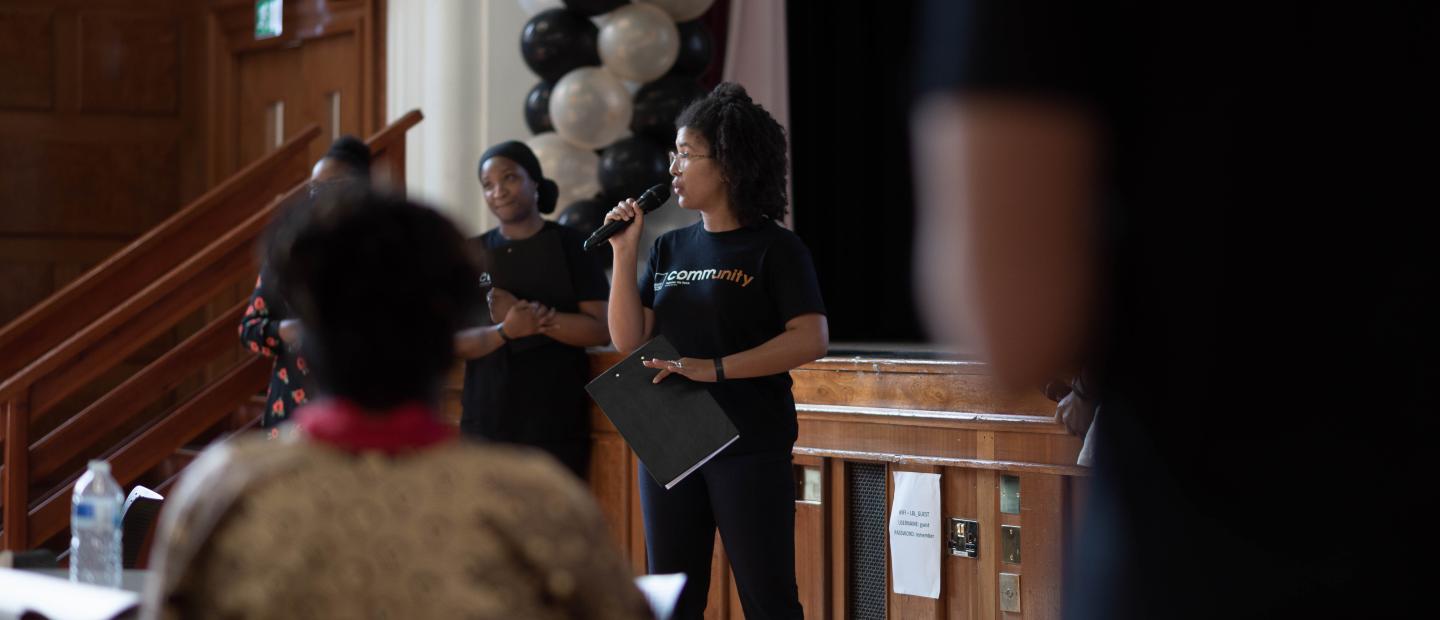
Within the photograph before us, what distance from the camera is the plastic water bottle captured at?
2221 mm

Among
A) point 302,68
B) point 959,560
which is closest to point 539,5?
point 302,68

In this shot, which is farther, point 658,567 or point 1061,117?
point 658,567

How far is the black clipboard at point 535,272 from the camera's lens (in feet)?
12.8

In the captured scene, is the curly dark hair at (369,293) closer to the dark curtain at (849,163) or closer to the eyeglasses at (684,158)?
the eyeglasses at (684,158)

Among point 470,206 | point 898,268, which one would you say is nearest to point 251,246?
point 470,206

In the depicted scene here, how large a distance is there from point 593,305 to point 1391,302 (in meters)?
3.30

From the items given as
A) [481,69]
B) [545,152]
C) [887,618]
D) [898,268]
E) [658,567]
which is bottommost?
[887,618]

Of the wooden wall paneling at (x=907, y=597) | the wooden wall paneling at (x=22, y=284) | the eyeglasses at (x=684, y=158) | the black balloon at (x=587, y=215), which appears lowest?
the wooden wall paneling at (x=907, y=597)

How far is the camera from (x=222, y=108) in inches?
281

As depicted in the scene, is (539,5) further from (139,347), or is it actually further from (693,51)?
(139,347)

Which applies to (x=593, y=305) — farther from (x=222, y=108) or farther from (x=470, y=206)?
(x=222, y=108)

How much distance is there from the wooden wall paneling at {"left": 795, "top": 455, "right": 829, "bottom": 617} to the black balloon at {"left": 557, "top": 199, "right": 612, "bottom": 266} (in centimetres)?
126

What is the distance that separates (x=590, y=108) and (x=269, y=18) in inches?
107

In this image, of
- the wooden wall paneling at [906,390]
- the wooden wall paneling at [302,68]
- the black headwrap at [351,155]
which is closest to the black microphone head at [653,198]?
the wooden wall paneling at [906,390]
